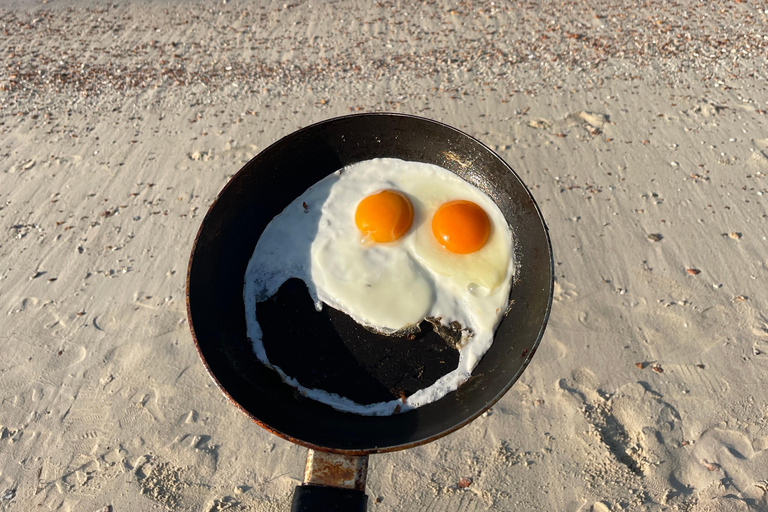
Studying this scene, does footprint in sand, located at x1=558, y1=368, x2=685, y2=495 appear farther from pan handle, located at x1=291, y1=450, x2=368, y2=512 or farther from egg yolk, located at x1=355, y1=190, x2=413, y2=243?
pan handle, located at x1=291, y1=450, x2=368, y2=512

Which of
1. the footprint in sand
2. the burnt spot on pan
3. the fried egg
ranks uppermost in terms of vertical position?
the fried egg

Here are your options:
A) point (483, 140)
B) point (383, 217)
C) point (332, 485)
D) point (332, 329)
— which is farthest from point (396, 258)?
point (483, 140)

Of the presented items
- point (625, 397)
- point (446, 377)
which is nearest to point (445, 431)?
point (446, 377)

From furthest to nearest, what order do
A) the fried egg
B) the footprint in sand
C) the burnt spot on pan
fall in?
the footprint in sand
the fried egg
the burnt spot on pan

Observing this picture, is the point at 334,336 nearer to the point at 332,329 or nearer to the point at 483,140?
the point at 332,329

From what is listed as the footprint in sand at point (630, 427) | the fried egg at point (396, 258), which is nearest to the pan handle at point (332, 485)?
the fried egg at point (396, 258)

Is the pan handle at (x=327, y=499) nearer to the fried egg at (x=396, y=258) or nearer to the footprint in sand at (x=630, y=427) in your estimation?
the fried egg at (x=396, y=258)

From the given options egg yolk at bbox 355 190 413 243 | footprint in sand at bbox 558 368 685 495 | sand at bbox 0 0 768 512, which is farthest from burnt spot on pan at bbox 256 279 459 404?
footprint in sand at bbox 558 368 685 495

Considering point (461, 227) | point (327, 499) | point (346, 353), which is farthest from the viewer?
point (461, 227)
